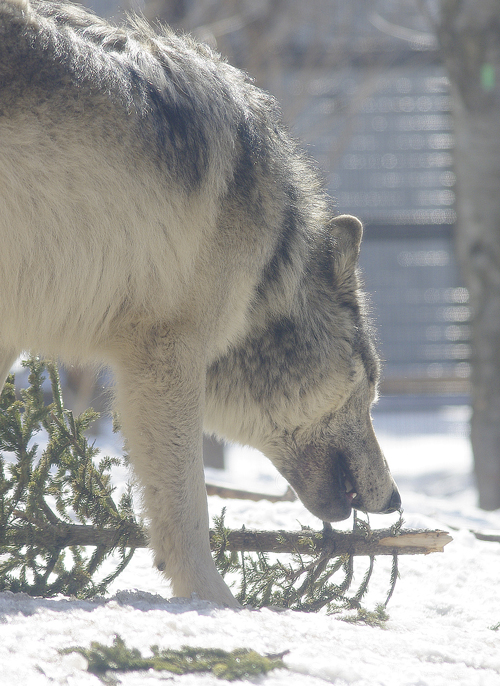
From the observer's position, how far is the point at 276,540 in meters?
2.63

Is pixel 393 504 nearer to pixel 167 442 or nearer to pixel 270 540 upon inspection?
→ pixel 270 540

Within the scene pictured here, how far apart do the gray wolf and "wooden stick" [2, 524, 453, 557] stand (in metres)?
0.31

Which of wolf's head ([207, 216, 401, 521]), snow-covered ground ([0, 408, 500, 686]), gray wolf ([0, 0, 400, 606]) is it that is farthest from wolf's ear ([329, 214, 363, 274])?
snow-covered ground ([0, 408, 500, 686])

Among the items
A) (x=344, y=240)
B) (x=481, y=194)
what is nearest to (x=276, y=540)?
(x=344, y=240)

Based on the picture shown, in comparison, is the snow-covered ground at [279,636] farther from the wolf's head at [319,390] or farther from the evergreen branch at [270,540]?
the wolf's head at [319,390]

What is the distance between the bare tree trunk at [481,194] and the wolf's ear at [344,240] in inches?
164

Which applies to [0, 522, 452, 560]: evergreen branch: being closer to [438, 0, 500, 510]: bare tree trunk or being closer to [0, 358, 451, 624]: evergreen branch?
[0, 358, 451, 624]: evergreen branch

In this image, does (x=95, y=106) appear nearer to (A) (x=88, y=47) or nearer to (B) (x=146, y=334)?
(A) (x=88, y=47)

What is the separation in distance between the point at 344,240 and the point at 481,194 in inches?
173

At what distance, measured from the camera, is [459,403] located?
35.3 ft

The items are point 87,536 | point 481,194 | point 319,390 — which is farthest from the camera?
point 481,194

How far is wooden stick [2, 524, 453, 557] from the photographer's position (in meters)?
2.43

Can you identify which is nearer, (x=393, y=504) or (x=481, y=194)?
(x=393, y=504)

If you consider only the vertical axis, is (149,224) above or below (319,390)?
above
